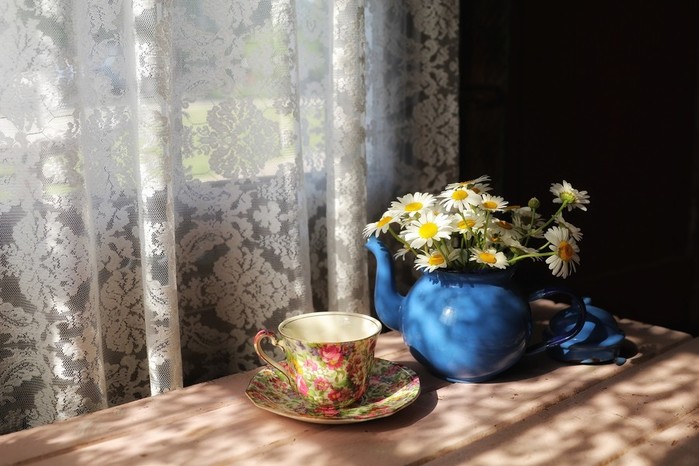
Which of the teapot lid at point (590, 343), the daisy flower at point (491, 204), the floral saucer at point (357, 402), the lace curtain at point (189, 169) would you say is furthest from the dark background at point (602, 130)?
the floral saucer at point (357, 402)

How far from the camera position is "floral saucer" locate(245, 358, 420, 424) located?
1.04 metres

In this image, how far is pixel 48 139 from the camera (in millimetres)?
1207

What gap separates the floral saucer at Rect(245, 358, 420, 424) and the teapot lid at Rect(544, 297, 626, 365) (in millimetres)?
286

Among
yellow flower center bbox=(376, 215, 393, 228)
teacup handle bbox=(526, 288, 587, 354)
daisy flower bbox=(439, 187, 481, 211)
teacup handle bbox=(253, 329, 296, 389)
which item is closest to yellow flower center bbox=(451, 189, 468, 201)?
daisy flower bbox=(439, 187, 481, 211)

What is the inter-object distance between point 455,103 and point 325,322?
2.52 ft

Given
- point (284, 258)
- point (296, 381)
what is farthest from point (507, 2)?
point (296, 381)

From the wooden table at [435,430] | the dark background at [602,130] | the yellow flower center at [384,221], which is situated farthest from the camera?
the dark background at [602,130]

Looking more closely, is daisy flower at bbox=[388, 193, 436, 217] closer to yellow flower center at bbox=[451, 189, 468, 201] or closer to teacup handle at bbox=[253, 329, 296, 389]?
yellow flower center at bbox=[451, 189, 468, 201]

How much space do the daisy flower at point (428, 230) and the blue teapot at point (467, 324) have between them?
0.25 ft

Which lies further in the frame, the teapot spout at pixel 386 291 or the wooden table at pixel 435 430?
the teapot spout at pixel 386 291

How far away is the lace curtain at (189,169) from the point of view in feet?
4.02

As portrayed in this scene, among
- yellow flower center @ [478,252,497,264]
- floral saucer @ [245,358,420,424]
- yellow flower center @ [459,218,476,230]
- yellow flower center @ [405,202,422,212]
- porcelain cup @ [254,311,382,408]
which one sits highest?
yellow flower center @ [405,202,422,212]

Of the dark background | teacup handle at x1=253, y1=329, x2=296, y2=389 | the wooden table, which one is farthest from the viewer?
the dark background

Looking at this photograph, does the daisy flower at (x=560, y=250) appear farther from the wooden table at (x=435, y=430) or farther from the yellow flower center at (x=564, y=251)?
the wooden table at (x=435, y=430)
